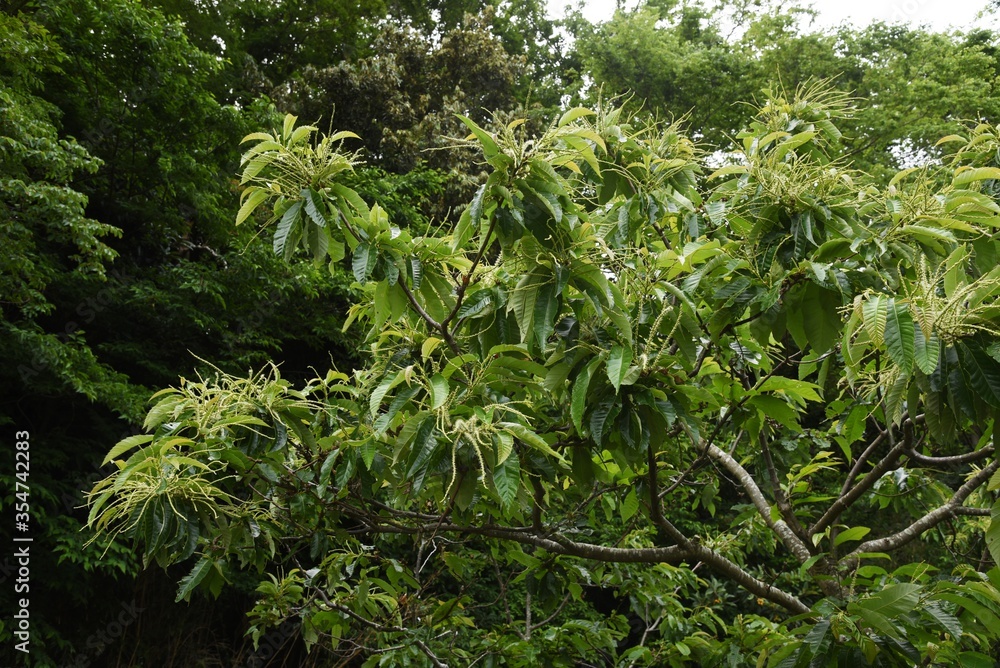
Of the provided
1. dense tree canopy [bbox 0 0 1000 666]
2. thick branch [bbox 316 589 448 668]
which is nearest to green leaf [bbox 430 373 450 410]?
dense tree canopy [bbox 0 0 1000 666]

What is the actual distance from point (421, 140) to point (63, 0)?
3221mm

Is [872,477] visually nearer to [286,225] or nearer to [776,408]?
[776,408]

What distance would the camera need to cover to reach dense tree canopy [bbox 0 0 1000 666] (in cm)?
136

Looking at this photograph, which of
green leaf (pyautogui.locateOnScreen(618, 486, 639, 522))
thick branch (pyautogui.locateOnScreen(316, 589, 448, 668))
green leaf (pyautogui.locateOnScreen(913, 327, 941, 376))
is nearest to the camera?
green leaf (pyautogui.locateOnScreen(913, 327, 941, 376))

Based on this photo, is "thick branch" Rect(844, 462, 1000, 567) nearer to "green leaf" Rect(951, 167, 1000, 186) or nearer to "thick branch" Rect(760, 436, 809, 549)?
"thick branch" Rect(760, 436, 809, 549)

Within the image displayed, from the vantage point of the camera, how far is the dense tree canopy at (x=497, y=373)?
4.46 ft

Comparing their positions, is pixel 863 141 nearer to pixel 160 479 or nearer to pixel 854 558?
pixel 854 558

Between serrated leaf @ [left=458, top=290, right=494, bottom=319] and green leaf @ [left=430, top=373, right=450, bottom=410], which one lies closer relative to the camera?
green leaf @ [left=430, top=373, right=450, bottom=410]

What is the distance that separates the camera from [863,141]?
24.9ft

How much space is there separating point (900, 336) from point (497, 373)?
27.8 inches

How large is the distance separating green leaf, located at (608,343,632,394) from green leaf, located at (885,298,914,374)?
1.32 ft

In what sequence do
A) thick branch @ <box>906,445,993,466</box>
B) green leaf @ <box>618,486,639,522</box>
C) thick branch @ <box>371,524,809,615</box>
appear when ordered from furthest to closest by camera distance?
green leaf @ <box>618,486,639,522</box> → thick branch @ <box>371,524,809,615</box> → thick branch @ <box>906,445,993,466</box>

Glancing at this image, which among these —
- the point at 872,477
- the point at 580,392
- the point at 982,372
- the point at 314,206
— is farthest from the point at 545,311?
the point at 872,477

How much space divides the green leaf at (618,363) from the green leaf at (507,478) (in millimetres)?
217
